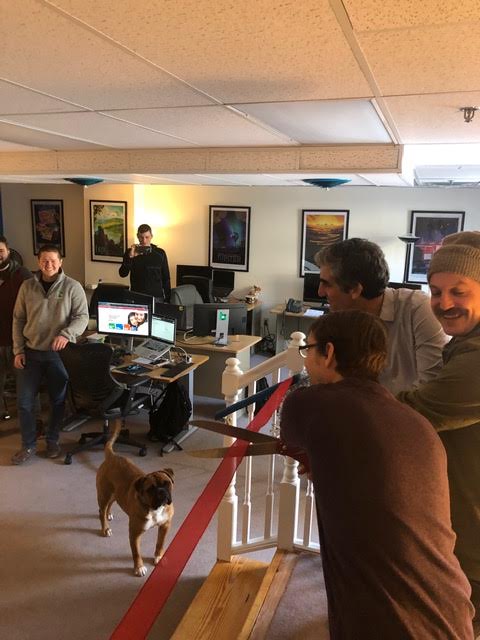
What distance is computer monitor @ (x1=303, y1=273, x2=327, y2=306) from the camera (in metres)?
7.56

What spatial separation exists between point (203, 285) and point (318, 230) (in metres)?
1.98

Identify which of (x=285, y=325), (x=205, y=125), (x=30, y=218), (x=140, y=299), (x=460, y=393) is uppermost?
(x=205, y=125)

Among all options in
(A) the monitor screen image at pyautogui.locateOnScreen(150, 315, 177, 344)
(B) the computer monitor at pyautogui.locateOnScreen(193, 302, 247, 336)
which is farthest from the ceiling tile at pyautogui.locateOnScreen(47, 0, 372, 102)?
(B) the computer monitor at pyautogui.locateOnScreen(193, 302, 247, 336)

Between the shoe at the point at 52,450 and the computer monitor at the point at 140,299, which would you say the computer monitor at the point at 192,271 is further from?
the shoe at the point at 52,450

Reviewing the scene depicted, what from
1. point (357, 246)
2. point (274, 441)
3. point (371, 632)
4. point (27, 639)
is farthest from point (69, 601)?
point (357, 246)

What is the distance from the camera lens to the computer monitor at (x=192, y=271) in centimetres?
803

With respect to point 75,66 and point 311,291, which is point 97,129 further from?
point 311,291

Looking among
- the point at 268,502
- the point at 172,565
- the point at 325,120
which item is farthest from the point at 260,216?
the point at 172,565

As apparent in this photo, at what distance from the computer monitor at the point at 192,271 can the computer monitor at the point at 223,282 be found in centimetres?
12

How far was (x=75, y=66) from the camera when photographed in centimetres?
164

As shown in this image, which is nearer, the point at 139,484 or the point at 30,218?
the point at 139,484

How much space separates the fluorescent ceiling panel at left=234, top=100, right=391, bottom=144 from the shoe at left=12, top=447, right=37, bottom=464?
3.19 metres

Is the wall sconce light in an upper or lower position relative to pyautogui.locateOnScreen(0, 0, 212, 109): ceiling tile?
upper

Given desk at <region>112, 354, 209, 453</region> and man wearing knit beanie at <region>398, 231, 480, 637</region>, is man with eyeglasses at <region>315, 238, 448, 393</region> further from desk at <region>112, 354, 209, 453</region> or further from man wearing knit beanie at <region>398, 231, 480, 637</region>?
desk at <region>112, 354, 209, 453</region>
